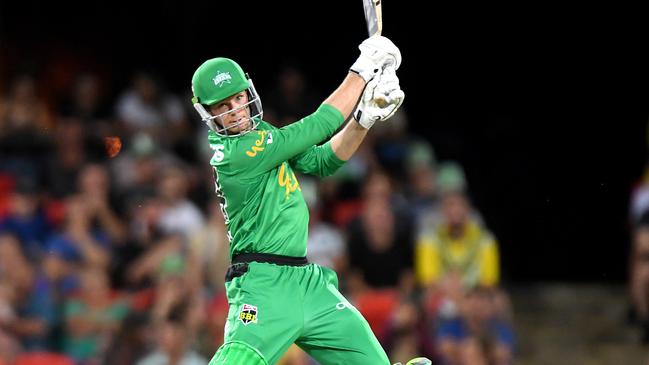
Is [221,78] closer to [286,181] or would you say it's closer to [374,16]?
[286,181]

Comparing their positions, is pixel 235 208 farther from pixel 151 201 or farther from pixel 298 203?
pixel 151 201

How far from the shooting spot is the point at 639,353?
11445 mm

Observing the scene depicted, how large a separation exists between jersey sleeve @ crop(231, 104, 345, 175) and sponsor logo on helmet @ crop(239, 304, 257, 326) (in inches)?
27.6

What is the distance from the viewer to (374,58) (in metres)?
6.36

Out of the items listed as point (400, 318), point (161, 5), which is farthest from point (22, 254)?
point (161, 5)

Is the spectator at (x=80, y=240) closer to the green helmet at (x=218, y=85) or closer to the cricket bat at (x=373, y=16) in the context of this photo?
the green helmet at (x=218, y=85)

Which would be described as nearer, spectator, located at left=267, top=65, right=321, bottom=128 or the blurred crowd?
the blurred crowd

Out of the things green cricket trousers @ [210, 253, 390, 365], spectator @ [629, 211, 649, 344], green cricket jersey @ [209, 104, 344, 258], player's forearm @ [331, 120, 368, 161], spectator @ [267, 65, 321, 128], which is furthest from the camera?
spectator @ [267, 65, 321, 128]

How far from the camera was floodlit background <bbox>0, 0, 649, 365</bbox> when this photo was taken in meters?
10.1

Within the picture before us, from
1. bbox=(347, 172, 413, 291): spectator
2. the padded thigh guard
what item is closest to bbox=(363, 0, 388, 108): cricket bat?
the padded thigh guard

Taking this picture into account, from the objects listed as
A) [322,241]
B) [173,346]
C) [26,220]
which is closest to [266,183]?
[173,346]

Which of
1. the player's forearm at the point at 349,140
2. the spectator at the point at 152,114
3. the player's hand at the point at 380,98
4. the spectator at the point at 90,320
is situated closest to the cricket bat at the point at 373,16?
the player's hand at the point at 380,98

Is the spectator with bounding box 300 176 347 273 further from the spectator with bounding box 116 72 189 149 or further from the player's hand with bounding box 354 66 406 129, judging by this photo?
the player's hand with bounding box 354 66 406 129

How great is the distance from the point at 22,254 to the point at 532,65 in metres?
6.22
